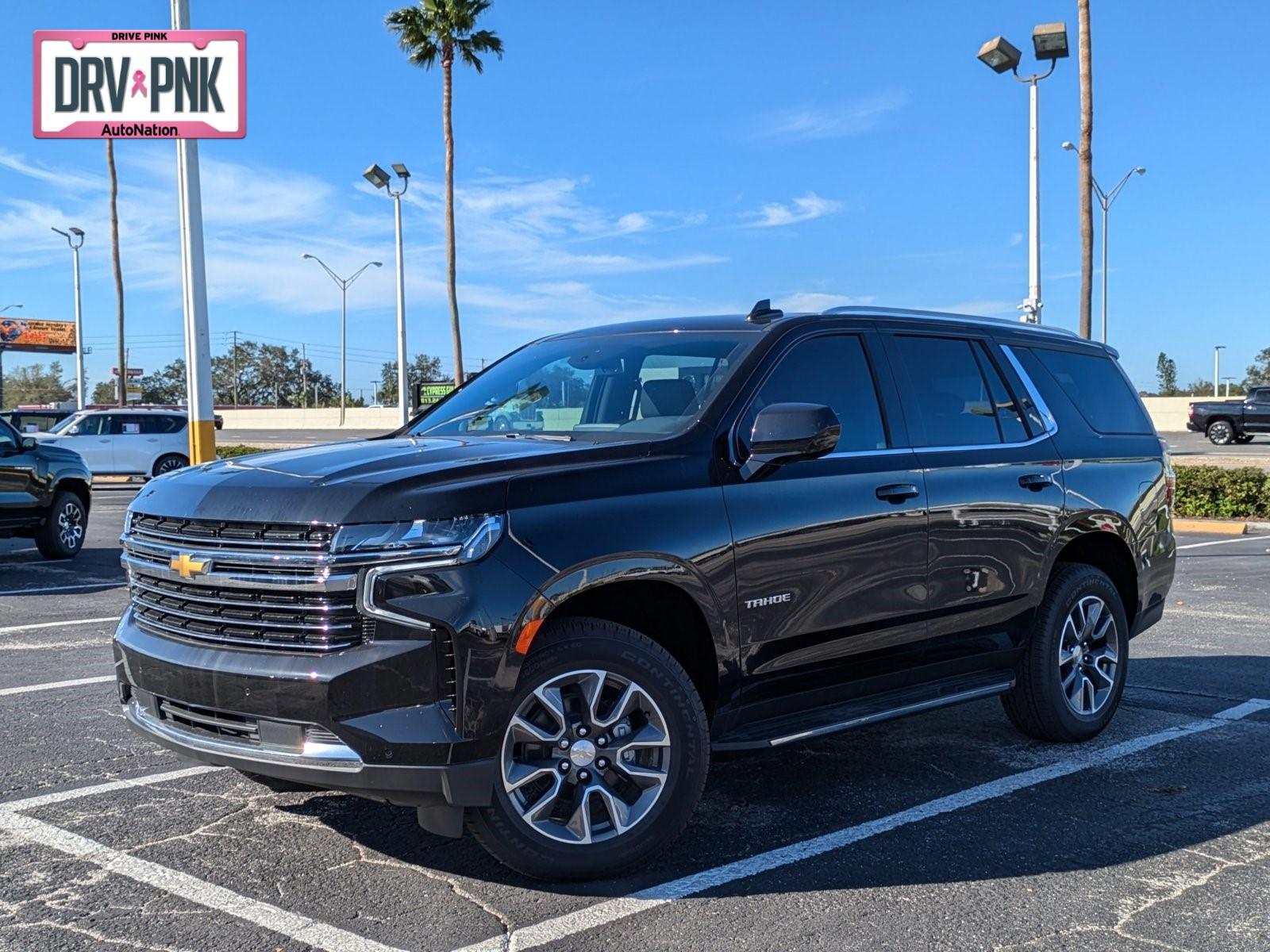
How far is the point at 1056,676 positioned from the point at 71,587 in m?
9.12

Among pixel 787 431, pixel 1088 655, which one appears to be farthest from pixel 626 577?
pixel 1088 655

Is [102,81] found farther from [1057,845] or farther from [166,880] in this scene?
[1057,845]

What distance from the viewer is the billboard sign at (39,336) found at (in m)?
81.3

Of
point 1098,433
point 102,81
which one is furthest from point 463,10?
point 1098,433

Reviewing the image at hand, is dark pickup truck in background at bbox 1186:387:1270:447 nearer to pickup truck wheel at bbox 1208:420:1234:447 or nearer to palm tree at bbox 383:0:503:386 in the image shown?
pickup truck wheel at bbox 1208:420:1234:447

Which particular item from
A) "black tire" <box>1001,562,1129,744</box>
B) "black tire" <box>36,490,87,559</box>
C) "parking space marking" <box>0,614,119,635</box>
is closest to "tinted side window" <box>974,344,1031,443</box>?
"black tire" <box>1001,562,1129,744</box>

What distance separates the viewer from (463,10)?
34.1 meters

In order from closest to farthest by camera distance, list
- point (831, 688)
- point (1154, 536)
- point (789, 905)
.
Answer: point (789, 905) < point (831, 688) < point (1154, 536)

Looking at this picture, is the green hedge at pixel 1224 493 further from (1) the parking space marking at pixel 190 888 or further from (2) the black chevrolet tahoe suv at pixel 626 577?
(1) the parking space marking at pixel 190 888

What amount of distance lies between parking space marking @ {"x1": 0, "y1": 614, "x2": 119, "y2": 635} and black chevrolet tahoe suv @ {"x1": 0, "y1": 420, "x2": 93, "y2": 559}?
3.93 m

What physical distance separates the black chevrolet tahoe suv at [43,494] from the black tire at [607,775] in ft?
34.3

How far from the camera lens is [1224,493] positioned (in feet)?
59.6

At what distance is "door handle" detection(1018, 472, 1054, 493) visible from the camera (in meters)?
5.47

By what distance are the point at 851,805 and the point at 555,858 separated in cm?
150
